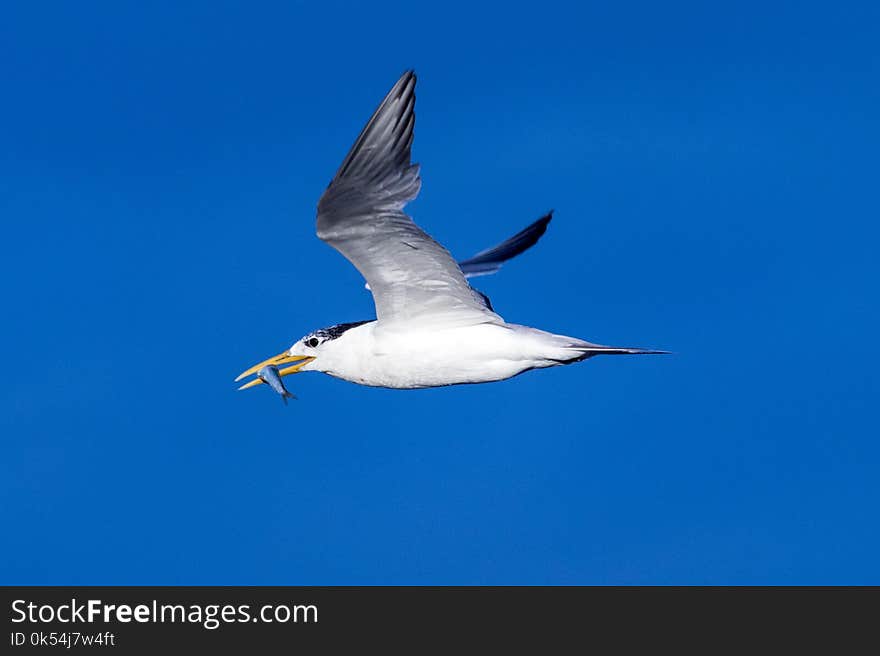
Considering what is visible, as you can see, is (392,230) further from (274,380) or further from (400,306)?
(274,380)

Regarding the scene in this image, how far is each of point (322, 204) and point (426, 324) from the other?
209 centimetres

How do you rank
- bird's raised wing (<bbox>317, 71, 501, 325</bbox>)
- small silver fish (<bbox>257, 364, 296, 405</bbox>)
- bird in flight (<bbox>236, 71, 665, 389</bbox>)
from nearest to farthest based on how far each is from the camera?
bird's raised wing (<bbox>317, 71, 501, 325</bbox>), bird in flight (<bbox>236, 71, 665, 389</bbox>), small silver fish (<bbox>257, 364, 296, 405</bbox>)

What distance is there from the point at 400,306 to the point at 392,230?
50.3 inches

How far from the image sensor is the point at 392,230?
12867mm

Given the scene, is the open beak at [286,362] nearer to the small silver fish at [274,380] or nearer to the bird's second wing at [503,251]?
the small silver fish at [274,380]

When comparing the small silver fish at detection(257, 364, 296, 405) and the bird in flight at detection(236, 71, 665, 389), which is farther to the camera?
the small silver fish at detection(257, 364, 296, 405)

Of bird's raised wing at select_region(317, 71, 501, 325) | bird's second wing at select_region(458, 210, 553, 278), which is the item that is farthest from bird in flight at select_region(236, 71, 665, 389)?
bird's second wing at select_region(458, 210, 553, 278)

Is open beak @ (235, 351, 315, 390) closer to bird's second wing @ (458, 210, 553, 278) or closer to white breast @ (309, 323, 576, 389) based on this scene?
white breast @ (309, 323, 576, 389)

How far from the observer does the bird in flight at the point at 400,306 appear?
12.4 metres

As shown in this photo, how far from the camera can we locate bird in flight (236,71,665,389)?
12352mm

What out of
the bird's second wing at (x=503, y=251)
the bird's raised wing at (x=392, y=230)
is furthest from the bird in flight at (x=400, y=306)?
the bird's second wing at (x=503, y=251)

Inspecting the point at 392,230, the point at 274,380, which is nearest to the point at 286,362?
the point at 274,380

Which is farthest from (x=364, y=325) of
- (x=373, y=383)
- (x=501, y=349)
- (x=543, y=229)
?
(x=543, y=229)

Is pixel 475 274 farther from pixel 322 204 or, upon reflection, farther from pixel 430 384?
pixel 322 204
